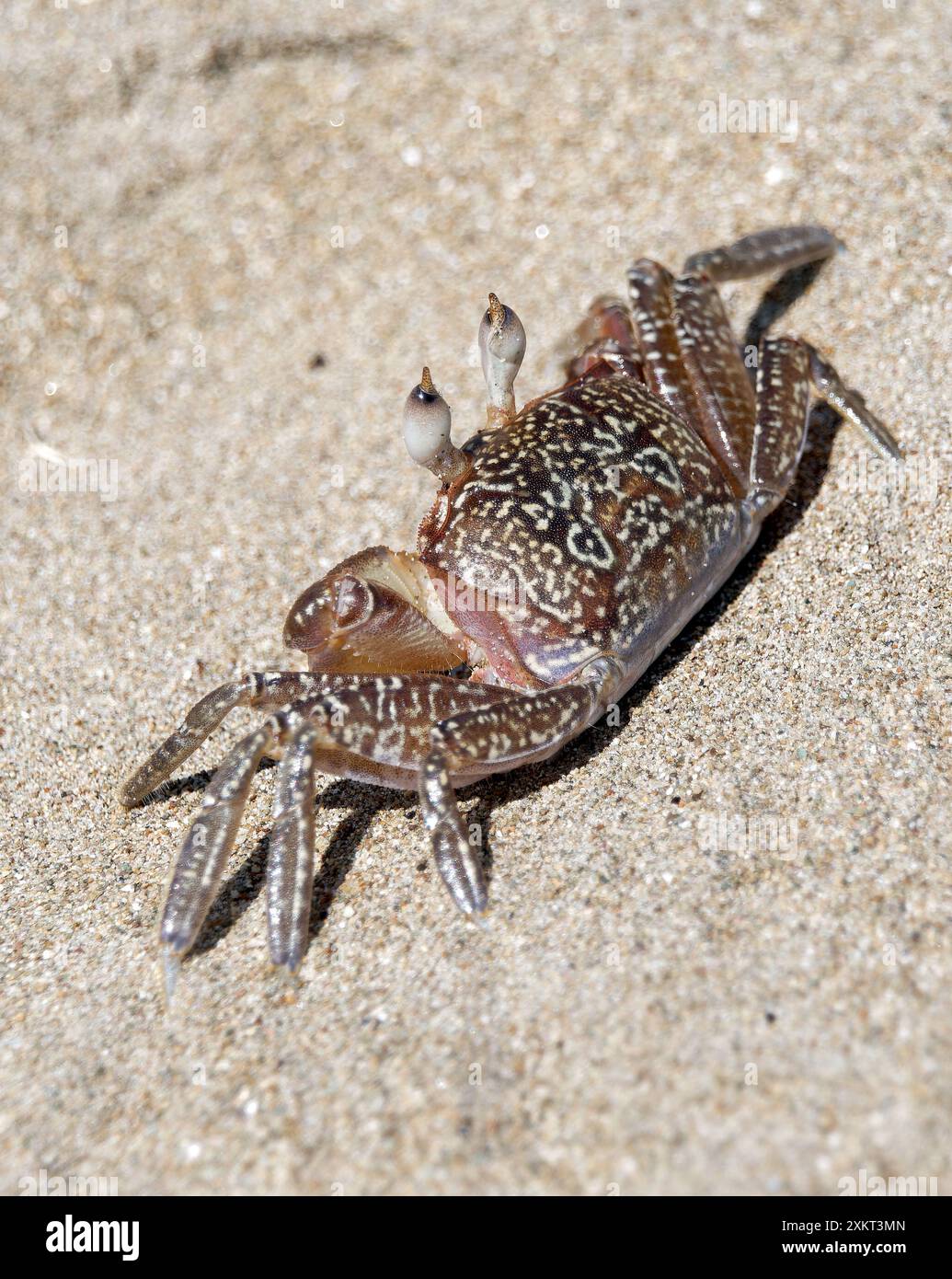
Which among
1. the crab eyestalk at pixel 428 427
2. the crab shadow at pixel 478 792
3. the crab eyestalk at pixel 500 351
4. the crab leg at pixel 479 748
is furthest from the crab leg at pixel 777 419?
the crab eyestalk at pixel 428 427

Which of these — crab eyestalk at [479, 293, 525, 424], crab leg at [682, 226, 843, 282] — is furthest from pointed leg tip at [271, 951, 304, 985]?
crab leg at [682, 226, 843, 282]

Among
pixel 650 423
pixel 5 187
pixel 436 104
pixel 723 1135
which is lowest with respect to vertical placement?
pixel 723 1135

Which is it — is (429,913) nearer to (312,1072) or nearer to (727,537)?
(312,1072)

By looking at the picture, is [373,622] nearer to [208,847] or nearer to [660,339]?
[208,847]

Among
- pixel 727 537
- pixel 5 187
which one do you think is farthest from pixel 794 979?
pixel 5 187

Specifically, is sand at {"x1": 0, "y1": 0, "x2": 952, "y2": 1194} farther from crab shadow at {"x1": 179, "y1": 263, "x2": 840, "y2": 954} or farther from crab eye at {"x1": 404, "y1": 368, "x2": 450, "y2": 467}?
crab eye at {"x1": 404, "y1": 368, "x2": 450, "y2": 467}

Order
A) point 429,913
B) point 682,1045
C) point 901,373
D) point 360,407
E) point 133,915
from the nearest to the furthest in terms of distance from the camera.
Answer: point 682,1045 → point 429,913 → point 133,915 → point 901,373 → point 360,407
